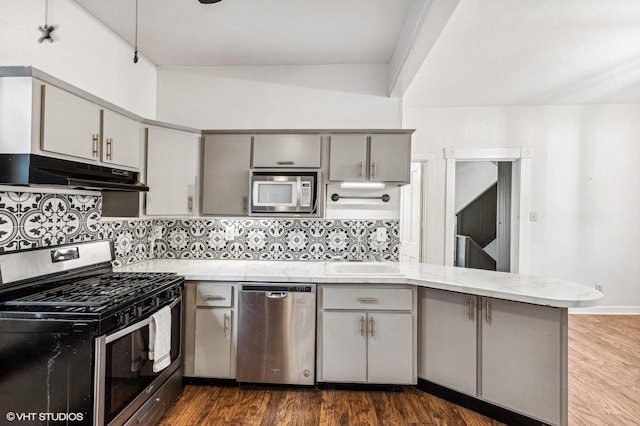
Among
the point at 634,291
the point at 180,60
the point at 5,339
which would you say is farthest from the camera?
the point at 634,291

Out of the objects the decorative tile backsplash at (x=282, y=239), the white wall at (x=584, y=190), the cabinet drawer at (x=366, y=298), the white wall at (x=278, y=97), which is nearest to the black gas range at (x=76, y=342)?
the decorative tile backsplash at (x=282, y=239)

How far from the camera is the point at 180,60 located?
3020mm

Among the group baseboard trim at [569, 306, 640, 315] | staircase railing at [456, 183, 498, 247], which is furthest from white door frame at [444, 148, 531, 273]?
staircase railing at [456, 183, 498, 247]

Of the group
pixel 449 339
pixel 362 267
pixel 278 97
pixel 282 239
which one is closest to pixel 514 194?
pixel 362 267

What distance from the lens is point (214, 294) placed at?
2.37m

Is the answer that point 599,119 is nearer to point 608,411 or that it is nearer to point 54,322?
point 608,411

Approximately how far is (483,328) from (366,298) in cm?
81

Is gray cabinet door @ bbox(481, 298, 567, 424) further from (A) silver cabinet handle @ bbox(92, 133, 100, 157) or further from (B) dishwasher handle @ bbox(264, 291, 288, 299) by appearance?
(A) silver cabinet handle @ bbox(92, 133, 100, 157)

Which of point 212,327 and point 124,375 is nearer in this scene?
point 124,375

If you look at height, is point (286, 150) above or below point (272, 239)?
above

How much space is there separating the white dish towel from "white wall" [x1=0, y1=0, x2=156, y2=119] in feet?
5.51

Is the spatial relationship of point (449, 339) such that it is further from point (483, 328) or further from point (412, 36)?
point (412, 36)

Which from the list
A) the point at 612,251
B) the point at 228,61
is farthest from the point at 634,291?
the point at 228,61

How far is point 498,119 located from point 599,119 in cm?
132
